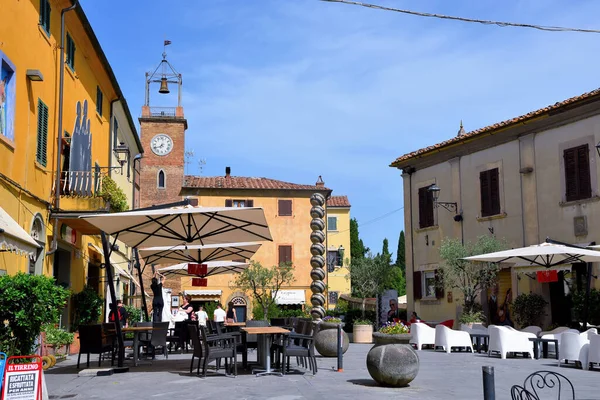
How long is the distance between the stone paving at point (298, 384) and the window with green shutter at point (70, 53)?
23.9 ft

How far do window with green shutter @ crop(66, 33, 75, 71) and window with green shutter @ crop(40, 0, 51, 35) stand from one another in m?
1.72

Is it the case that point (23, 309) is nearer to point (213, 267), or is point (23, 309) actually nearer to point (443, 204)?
point (213, 267)

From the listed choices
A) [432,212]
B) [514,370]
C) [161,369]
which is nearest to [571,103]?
[432,212]

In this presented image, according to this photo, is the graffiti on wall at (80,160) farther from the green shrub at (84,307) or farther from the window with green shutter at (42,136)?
the green shrub at (84,307)

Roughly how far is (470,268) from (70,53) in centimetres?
1263

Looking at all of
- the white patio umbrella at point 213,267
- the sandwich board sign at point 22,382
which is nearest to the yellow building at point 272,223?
the white patio umbrella at point 213,267

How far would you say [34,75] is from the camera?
13.9 m

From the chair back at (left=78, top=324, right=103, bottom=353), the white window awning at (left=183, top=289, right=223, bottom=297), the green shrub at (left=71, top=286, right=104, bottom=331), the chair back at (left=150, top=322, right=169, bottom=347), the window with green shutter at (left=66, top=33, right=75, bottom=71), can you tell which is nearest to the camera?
the chair back at (left=78, top=324, right=103, bottom=353)

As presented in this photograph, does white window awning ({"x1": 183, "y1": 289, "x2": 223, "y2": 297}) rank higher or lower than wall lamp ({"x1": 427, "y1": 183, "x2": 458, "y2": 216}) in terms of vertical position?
lower

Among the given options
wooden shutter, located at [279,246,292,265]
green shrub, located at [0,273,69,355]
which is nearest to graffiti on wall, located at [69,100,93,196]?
green shrub, located at [0,273,69,355]

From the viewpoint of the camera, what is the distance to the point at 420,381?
1083 centimetres

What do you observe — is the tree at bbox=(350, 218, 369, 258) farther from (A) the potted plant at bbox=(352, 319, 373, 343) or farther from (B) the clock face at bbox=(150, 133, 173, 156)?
(A) the potted plant at bbox=(352, 319, 373, 343)

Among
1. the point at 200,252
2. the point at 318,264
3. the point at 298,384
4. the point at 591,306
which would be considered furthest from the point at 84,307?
the point at 591,306

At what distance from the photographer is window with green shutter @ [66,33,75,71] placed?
56.6 ft
